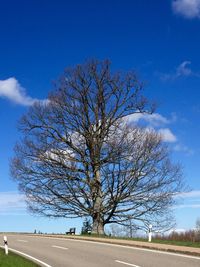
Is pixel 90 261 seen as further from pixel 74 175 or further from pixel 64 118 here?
pixel 64 118

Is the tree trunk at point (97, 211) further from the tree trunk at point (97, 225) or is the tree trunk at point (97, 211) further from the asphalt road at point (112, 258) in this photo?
the asphalt road at point (112, 258)

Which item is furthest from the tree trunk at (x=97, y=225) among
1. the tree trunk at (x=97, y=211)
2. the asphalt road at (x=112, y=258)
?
the asphalt road at (x=112, y=258)

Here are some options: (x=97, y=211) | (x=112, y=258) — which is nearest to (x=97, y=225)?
(x=97, y=211)

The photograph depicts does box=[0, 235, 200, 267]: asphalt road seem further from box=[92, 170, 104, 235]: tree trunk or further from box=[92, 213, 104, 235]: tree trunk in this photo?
box=[92, 213, 104, 235]: tree trunk

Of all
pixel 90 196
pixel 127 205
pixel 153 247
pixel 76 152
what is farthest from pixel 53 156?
pixel 153 247

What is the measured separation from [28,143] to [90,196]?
609 centimetres

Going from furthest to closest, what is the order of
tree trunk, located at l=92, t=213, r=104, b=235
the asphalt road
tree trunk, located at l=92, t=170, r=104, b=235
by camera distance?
tree trunk, located at l=92, t=213, r=104, b=235 → tree trunk, located at l=92, t=170, r=104, b=235 → the asphalt road

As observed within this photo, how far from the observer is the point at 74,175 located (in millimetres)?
34594

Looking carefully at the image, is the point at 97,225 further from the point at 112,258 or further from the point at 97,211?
the point at 112,258

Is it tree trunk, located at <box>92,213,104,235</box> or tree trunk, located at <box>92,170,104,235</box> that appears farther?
tree trunk, located at <box>92,213,104,235</box>

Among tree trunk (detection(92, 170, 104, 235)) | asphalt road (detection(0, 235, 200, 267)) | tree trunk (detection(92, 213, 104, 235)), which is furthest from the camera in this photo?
tree trunk (detection(92, 213, 104, 235))

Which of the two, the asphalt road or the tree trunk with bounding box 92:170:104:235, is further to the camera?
the tree trunk with bounding box 92:170:104:235

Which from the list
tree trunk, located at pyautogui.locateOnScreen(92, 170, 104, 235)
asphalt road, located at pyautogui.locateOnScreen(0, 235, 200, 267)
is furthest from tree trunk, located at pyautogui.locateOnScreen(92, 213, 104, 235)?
asphalt road, located at pyautogui.locateOnScreen(0, 235, 200, 267)

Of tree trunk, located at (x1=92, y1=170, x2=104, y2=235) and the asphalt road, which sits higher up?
tree trunk, located at (x1=92, y1=170, x2=104, y2=235)
